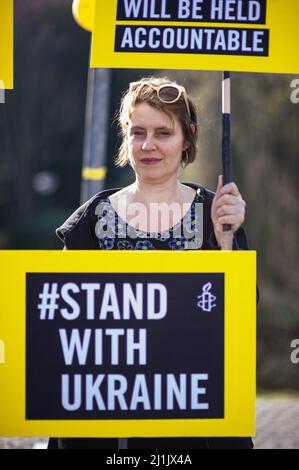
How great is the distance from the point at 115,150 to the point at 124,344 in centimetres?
371

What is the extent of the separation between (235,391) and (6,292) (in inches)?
34.0

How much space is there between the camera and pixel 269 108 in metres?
10.1

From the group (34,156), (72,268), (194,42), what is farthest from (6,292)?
(34,156)

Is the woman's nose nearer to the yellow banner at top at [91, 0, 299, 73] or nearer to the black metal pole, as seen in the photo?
the yellow banner at top at [91, 0, 299, 73]

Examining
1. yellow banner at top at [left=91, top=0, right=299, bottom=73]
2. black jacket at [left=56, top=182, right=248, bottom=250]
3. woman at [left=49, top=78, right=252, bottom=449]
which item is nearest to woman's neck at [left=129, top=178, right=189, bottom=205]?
woman at [left=49, top=78, right=252, bottom=449]

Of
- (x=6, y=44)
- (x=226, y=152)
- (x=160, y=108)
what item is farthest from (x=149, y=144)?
(x=6, y=44)

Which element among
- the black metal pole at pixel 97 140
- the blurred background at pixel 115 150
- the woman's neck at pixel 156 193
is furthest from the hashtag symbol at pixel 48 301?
the blurred background at pixel 115 150

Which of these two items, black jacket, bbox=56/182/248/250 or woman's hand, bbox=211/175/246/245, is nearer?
woman's hand, bbox=211/175/246/245

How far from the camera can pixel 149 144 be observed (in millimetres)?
2861

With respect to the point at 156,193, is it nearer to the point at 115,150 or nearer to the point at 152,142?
the point at 152,142

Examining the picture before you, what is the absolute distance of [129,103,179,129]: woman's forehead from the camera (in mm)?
2881

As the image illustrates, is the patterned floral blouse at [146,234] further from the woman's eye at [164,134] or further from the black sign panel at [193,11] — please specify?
the black sign panel at [193,11]

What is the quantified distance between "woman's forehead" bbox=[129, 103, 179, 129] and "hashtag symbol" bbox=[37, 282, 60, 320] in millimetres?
661

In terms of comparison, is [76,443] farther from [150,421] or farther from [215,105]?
[215,105]
